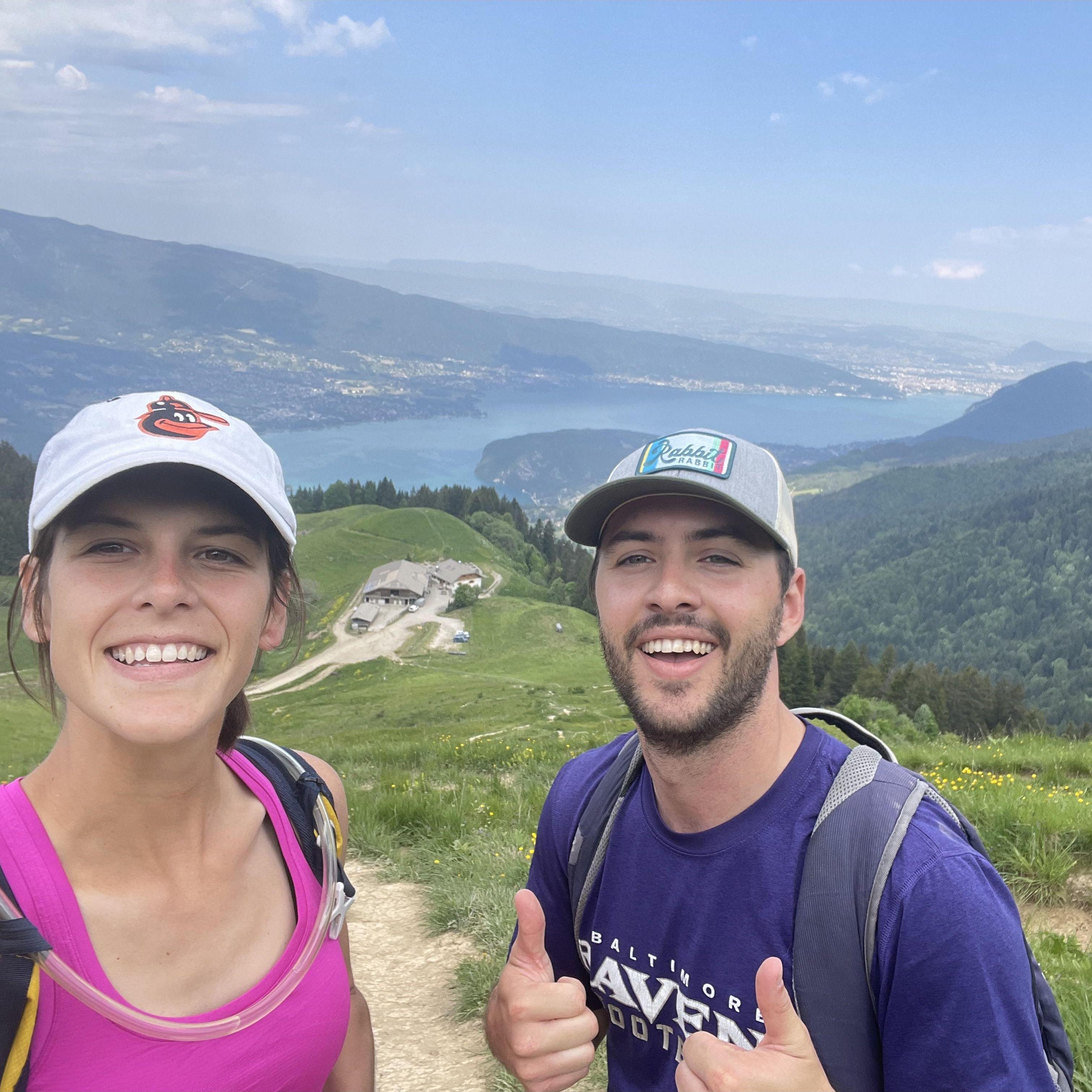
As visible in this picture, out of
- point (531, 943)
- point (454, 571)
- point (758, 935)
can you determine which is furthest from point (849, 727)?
point (454, 571)

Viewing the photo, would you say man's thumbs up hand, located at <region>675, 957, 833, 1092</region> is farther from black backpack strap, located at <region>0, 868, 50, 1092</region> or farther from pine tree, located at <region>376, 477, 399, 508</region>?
pine tree, located at <region>376, 477, 399, 508</region>

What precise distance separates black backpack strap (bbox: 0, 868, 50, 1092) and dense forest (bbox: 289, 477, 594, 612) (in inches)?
4325

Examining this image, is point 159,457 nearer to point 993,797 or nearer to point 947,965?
point 947,965

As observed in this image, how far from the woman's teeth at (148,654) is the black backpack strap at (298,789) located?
0.73 metres

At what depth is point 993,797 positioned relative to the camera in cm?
695

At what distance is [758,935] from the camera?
2.46 meters

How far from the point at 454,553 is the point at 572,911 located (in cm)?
11917

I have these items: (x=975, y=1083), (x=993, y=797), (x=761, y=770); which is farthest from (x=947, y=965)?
(x=993, y=797)

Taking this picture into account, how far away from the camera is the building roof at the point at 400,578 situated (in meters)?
102

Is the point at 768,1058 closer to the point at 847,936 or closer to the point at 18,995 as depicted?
the point at 847,936

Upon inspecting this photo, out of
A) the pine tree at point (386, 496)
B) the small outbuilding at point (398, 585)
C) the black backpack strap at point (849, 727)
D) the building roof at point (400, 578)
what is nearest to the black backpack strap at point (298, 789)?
the black backpack strap at point (849, 727)

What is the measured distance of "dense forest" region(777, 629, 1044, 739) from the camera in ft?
211

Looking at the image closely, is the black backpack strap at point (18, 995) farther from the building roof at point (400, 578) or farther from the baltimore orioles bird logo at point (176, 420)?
the building roof at point (400, 578)

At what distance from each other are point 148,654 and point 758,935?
188 cm
